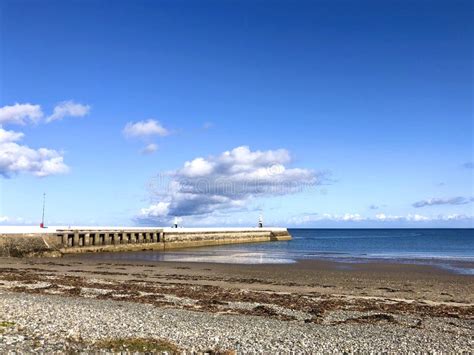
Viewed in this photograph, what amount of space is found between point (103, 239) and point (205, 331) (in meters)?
47.6

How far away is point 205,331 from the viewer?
13.0 m

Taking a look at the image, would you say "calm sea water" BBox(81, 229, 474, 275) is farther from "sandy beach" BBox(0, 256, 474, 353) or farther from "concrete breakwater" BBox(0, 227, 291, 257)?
"sandy beach" BBox(0, 256, 474, 353)

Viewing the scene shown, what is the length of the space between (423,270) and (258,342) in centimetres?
2972

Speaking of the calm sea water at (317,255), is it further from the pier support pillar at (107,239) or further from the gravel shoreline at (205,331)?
the gravel shoreline at (205,331)

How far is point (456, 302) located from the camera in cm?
2102

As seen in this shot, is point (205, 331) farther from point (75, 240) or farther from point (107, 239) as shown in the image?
point (107, 239)

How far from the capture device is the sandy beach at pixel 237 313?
11836 mm

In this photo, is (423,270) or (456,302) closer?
(456,302)

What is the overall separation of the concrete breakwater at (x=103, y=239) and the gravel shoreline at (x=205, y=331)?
29687 millimetres

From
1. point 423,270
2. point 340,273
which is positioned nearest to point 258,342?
point 340,273

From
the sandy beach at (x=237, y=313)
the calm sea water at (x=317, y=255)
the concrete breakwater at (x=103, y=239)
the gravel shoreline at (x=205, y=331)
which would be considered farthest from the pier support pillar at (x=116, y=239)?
the gravel shoreline at (x=205, y=331)

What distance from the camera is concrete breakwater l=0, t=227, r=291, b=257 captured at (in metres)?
43.8

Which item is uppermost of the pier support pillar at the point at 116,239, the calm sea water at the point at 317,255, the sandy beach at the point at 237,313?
the pier support pillar at the point at 116,239

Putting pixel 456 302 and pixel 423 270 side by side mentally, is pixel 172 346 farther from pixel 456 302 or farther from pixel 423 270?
pixel 423 270
